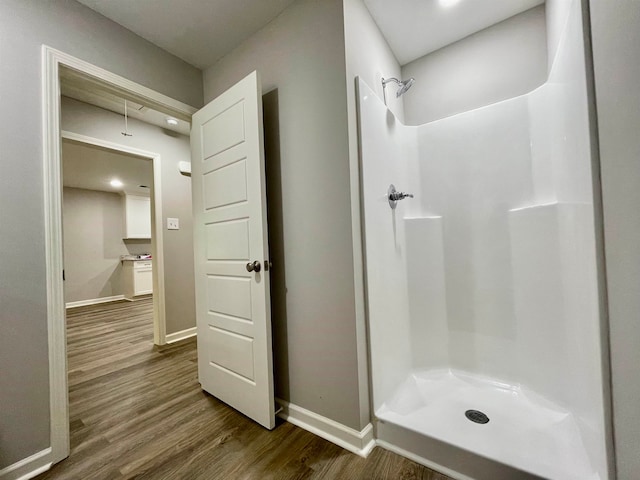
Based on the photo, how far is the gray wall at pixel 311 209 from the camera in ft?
4.18

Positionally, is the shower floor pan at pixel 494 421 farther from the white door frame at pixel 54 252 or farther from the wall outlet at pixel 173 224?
the wall outlet at pixel 173 224

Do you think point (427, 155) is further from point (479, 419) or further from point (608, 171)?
point (479, 419)

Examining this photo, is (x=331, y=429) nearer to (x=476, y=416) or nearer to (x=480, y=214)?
(x=476, y=416)

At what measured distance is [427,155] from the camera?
194 cm

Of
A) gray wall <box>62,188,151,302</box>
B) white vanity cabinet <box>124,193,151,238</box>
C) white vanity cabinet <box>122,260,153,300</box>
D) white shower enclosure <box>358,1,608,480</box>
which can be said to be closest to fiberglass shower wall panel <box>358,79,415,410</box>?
white shower enclosure <box>358,1,608,480</box>

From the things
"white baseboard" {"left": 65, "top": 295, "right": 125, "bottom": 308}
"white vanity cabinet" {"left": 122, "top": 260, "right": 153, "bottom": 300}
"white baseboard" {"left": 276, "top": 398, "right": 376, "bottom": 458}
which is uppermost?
"white vanity cabinet" {"left": 122, "top": 260, "right": 153, "bottom": 300}

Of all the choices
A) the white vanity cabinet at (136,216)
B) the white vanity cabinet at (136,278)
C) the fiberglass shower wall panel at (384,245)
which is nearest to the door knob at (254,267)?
the fiberglass shower wall panel at (384,245)

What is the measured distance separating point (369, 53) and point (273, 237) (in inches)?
49.8

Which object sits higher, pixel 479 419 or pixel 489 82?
pixel 489 82

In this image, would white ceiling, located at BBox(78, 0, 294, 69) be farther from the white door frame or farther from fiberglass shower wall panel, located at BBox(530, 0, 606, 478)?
fiberglass shower wall panel, located at BBox(530, 0, 606, 478)

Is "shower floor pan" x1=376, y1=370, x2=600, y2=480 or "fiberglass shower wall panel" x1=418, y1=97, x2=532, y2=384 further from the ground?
"fiberglass shower wall panel" x1=418, y1=97, x2=532, y2=384

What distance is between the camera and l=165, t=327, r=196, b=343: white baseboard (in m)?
2.76

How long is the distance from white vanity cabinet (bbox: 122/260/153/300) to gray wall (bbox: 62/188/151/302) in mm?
279

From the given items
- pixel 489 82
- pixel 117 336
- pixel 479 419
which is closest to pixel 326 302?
pixel 479 419
